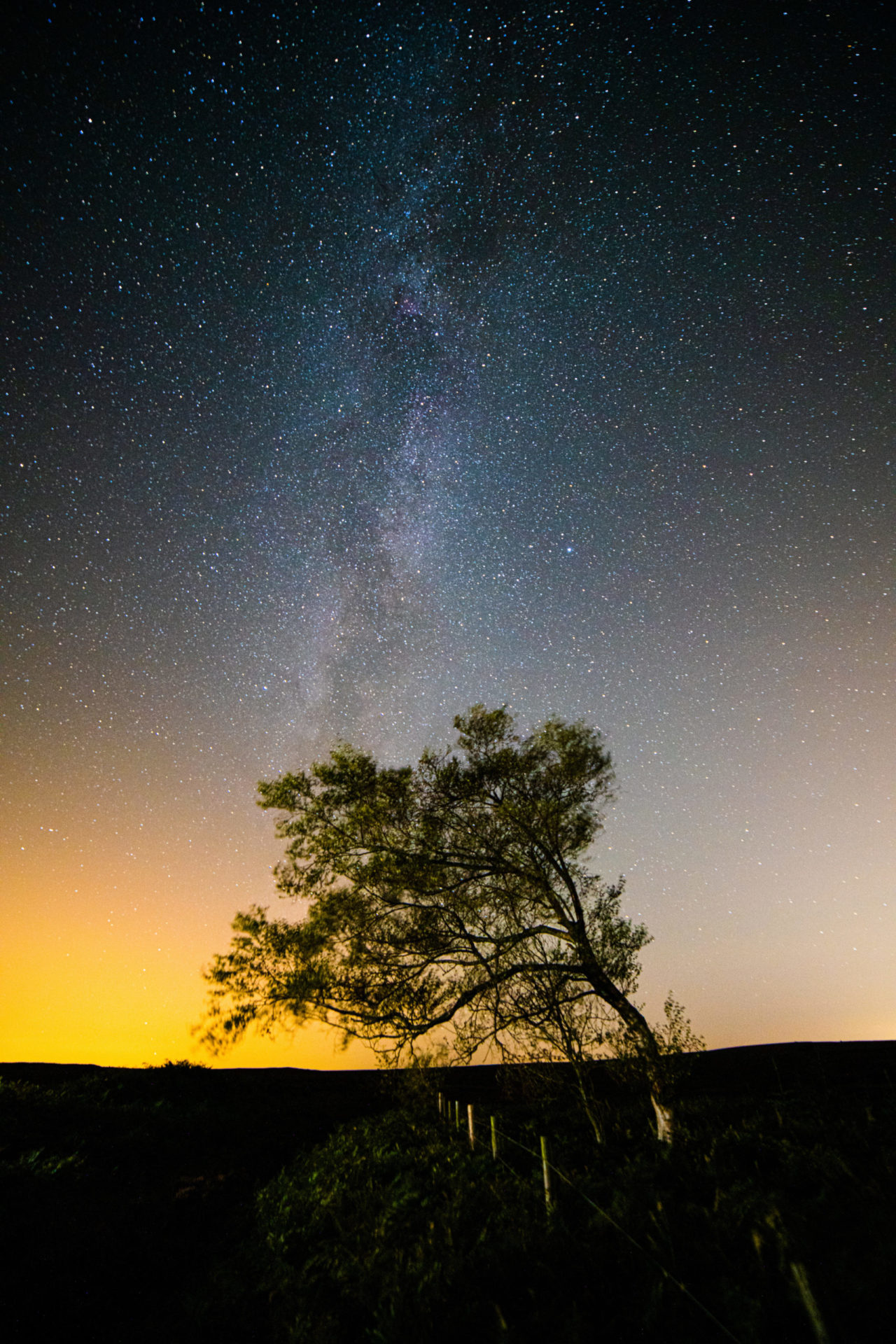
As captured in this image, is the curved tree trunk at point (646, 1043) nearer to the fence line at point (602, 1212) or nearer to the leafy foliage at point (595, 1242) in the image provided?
the leafy foliage at point (595, 1242)

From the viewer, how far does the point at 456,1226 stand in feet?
24.9

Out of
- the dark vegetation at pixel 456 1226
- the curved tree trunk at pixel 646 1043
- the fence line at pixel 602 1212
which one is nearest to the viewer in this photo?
the fence line at pixel 602 1212

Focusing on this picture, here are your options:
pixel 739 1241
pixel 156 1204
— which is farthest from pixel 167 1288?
pixel 739 1241

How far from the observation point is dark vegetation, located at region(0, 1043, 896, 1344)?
536 cm

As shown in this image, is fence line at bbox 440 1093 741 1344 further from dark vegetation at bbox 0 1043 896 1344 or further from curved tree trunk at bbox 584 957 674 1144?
curved tree trunk at bbox 584 957 674 1144

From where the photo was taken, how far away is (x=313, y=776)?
13.1 metres

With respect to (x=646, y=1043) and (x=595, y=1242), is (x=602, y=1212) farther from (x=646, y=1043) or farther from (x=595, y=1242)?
(x=646, y=1043)

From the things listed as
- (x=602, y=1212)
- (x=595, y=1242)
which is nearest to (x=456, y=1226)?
(x=595, y=1242)

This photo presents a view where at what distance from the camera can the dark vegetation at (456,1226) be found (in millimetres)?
5355

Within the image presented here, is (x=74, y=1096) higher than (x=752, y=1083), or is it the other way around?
(x=74, y=1096)

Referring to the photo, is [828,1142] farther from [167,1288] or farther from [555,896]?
[167,1288]

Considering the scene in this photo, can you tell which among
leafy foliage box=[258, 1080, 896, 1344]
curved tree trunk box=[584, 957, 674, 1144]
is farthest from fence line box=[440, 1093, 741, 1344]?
curved tree trunk box=[584, 957, 674, 1144]

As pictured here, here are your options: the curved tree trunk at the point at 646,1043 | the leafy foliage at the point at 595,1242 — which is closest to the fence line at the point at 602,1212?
the leafy foliage at the point at 595,1242

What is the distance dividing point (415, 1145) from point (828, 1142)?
30.7 feet
